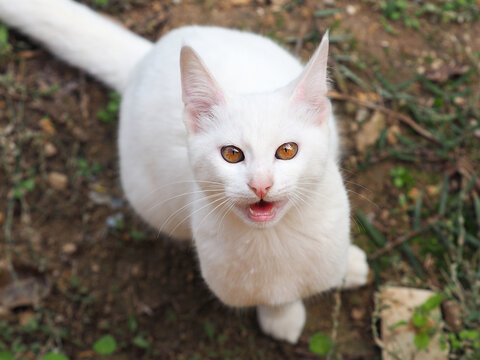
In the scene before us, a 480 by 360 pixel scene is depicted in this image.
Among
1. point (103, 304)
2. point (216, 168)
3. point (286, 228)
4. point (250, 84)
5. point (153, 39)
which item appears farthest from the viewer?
point (153, 39)

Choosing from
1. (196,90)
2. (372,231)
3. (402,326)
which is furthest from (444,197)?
(196,90)

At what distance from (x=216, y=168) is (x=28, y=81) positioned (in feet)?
8.24

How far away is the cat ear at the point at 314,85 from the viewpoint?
5.38ft

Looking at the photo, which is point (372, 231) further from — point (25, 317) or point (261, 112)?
point (25, 317)

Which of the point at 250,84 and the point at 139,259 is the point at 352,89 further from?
the point at 139,259

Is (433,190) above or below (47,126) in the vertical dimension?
above

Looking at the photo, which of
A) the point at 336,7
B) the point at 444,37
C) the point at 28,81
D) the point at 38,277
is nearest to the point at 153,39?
the point at 28,81

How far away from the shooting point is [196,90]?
1.80m

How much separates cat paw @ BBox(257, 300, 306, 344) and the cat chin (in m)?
1.09

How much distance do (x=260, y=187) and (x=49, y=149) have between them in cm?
239

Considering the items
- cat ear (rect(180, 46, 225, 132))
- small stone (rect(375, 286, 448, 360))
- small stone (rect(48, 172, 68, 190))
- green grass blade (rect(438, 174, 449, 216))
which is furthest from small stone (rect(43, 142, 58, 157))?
green grass blade (rect(438, 174, 449, 216))

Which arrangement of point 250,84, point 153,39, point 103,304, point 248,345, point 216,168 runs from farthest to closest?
point 153,39 → point 103,304 → point 248,345 → point 250,84 → point 216,168

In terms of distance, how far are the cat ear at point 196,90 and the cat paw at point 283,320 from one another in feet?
4.29

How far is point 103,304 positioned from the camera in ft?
10.1
